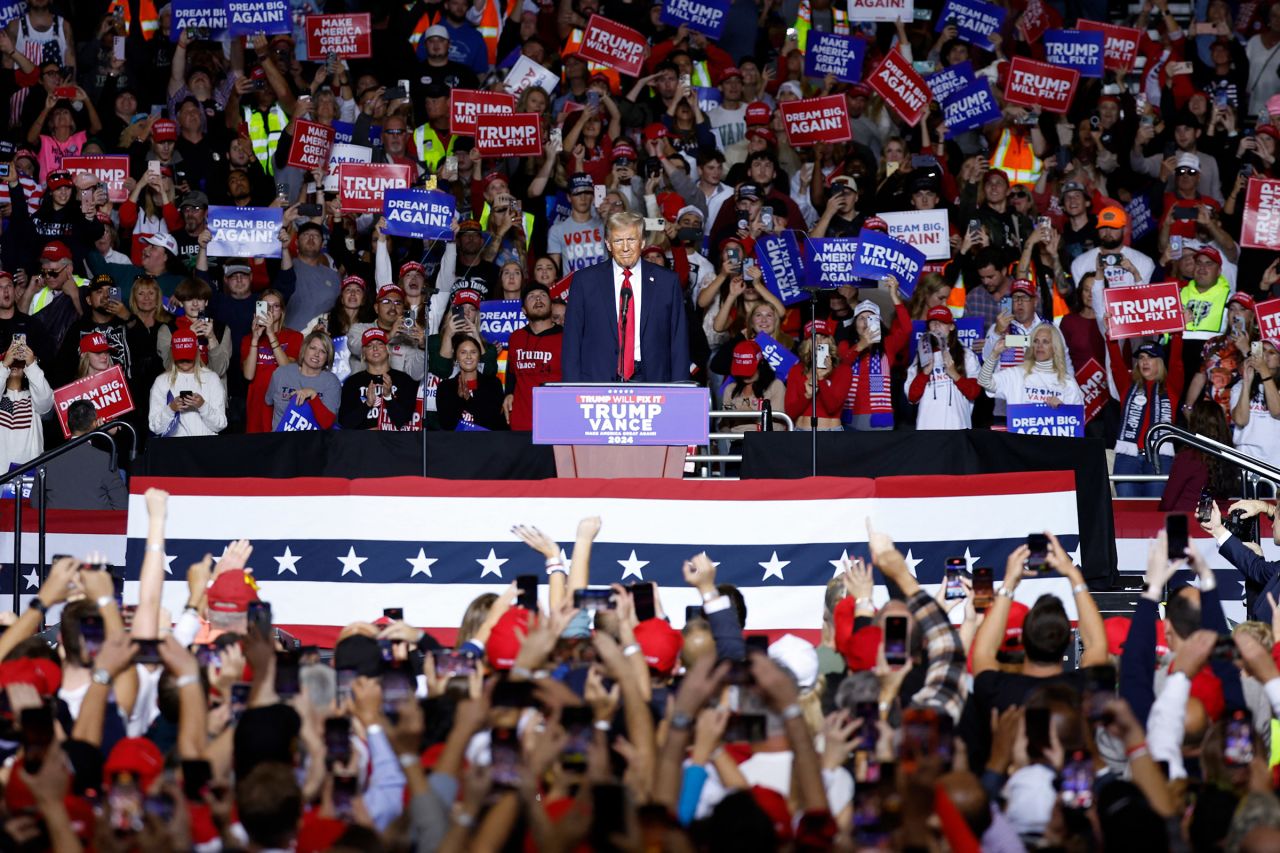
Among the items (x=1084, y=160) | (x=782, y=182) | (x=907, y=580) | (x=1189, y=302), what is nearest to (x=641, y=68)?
(x=782, y=182)

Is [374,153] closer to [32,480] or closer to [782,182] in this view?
[782,182]

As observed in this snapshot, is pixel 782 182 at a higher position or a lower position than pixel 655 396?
higher

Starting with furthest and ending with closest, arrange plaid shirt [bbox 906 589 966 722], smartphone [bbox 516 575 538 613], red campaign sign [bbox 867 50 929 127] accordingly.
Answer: red campaign sign [bbox 867 50 929 127] < smartphone [bbox 516 575 538 613] < plaid shirt [bbox 906 589 966 722]

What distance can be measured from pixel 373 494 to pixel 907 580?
416 cm

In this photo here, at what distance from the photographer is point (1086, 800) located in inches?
208

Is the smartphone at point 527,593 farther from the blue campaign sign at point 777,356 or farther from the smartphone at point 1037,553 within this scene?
the blue campaign sign at point 777,356

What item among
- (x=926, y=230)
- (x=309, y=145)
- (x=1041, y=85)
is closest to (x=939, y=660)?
(x=926, y=230)

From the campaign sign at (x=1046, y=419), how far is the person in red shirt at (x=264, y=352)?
200 inches

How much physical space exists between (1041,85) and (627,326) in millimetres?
7817

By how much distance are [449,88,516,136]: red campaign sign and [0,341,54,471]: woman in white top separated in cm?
416

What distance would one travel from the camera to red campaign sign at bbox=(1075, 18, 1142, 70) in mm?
17556

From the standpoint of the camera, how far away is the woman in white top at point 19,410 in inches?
512

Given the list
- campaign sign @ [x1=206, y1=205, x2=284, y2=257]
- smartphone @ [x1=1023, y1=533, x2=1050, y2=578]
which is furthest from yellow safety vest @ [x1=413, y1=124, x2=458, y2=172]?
smartphone @ [x1=1023, y1=533, x2=1050, y2=578]

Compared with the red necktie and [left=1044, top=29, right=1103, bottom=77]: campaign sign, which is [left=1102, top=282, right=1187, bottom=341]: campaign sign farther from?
the red necktie
